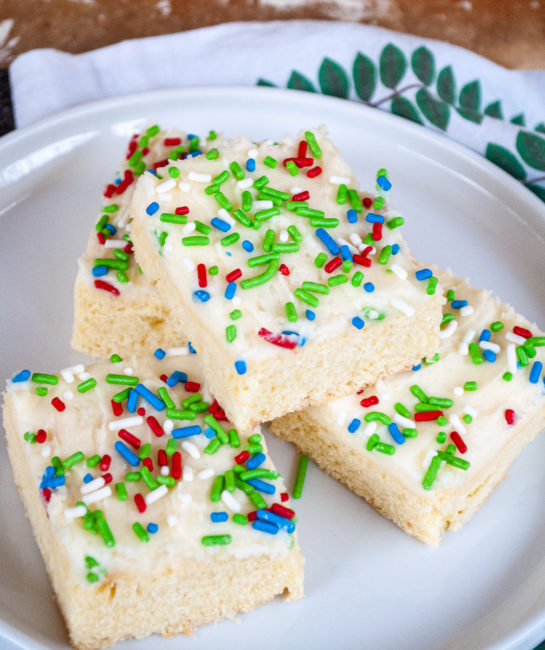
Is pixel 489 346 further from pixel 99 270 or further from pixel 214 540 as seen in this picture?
pixel 99 270

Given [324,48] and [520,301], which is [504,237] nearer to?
[520,301]

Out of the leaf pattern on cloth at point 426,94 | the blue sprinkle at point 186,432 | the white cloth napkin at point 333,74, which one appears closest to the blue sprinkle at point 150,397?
the blue sprinkle at point 186,432

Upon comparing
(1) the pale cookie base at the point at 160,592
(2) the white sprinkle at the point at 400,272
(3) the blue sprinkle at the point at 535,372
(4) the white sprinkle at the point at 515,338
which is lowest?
(1) the pale cookie base at the point at 160,592

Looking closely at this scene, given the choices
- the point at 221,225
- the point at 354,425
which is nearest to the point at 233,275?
the point at 221,225

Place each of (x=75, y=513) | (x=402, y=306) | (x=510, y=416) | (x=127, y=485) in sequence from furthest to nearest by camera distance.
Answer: (x=510, y=416) < (x=402, y=306) < (x=127, y=485) < (x=75, y=513)

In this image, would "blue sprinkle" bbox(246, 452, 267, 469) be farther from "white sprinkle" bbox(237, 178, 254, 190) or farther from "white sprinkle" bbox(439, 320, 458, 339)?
"white sprinkle" bbox(237, 178, 254, 190)

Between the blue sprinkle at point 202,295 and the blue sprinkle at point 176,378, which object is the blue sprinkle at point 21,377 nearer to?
the blue sprinkle at point 176,378

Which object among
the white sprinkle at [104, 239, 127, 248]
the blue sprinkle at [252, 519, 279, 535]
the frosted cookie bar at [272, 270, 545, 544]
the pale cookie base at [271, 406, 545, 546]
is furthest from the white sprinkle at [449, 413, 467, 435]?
the white sprinkle at [104, 239, 127, 248]
